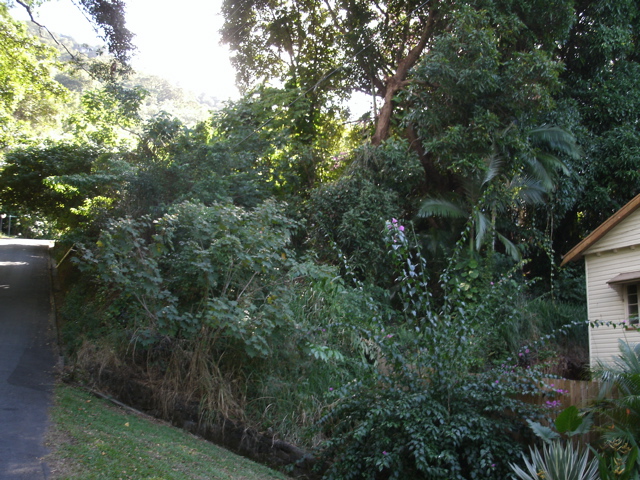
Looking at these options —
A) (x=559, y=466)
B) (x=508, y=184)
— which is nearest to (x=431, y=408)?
(x=559, y=466)

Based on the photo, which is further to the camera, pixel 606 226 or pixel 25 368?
pixel 606 226

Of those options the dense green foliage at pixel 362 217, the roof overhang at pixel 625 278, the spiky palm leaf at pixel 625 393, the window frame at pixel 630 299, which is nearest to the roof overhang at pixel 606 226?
the roof overhang at pixel 625 278

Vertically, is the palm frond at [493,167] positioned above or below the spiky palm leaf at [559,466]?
above

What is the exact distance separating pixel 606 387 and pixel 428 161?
10726mm

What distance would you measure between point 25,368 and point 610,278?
12504 mm

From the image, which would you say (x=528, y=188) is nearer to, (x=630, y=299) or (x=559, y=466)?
(x=630, y=299)

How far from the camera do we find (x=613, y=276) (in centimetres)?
1205

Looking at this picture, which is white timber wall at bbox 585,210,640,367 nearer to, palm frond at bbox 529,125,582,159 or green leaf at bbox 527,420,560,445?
palm frond at bbox 529,125,582,159

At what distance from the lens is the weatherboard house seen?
11.5 m

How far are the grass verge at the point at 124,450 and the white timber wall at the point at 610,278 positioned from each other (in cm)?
799

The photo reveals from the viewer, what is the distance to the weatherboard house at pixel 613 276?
452 inches

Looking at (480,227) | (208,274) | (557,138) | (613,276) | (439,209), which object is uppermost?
(557,138)

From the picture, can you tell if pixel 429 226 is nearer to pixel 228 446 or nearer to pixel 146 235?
pixel 146 235

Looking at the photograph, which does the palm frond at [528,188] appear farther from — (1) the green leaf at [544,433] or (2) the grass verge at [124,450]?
(2) the grass verge at [124,450]
